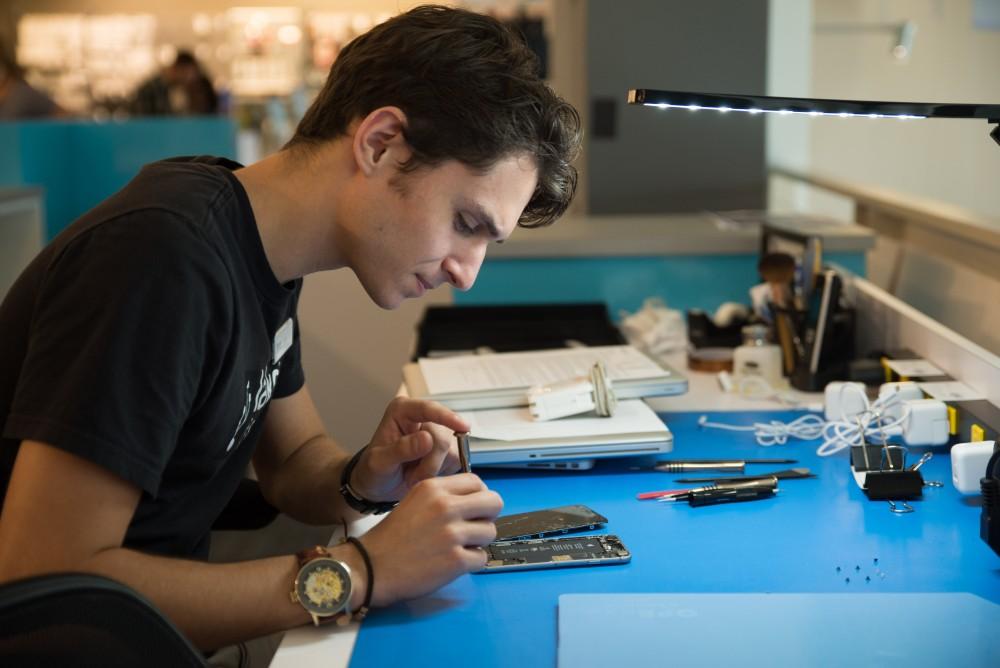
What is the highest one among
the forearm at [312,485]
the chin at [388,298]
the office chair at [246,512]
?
the chin at [388,298]

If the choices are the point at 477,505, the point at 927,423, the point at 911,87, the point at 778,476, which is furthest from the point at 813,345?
the point at 911,87

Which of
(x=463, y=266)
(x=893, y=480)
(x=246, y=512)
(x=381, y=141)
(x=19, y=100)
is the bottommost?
(x=246, y=512)

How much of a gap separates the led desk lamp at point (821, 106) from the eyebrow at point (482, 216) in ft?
0.63

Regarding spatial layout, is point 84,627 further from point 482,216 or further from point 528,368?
point 528,368

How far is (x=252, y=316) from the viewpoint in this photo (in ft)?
3.54

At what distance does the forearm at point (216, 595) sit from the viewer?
3.01 ft

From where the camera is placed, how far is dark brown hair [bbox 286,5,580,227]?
1.07 metres

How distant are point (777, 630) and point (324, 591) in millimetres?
384

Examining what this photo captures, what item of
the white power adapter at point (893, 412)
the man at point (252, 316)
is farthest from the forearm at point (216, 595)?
the white power adapter at point (893, 412)

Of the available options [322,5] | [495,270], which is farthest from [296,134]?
[322,5]

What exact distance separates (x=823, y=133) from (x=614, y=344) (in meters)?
4.74

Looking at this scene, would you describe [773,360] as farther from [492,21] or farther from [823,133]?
[823,133]

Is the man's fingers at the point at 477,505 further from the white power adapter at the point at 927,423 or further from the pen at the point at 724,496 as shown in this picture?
the white power adapter at the point at 927,423

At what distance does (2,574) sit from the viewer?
34.0 inches
